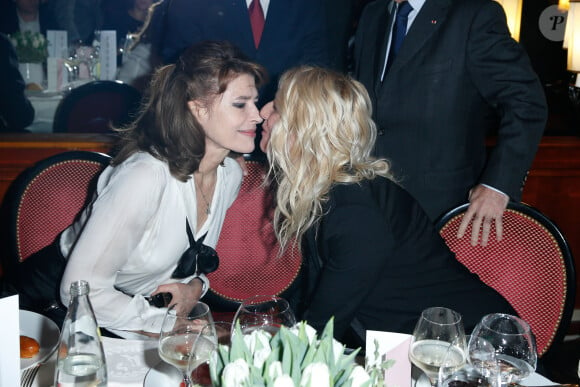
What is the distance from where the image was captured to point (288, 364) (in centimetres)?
86

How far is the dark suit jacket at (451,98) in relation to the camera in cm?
233

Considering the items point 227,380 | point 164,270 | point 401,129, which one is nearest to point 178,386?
point 227,380

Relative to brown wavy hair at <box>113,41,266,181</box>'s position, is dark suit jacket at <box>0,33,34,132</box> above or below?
below

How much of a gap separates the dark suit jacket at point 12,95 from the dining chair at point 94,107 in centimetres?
115

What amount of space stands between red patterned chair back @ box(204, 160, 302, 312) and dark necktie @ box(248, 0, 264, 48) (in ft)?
3.92

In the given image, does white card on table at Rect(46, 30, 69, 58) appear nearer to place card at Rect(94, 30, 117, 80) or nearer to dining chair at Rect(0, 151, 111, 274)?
place card at Rect(94, 30, 117, 80)

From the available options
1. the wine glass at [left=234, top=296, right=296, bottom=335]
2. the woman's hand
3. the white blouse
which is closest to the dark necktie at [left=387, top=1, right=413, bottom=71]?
the white blouse

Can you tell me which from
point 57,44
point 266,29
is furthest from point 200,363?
point 57,44

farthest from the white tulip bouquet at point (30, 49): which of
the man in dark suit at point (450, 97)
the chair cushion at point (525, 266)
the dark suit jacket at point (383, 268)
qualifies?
the chair cushion at point (525, 266)

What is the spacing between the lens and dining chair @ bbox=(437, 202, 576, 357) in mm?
1852

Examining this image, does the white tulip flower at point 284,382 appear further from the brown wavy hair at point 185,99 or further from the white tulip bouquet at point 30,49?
the white tulip bouquet at point 30,49

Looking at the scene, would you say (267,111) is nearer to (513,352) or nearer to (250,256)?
(250,256)

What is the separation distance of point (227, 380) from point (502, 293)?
4.21ft

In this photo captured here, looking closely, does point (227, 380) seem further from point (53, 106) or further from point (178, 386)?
point (53, 106)
